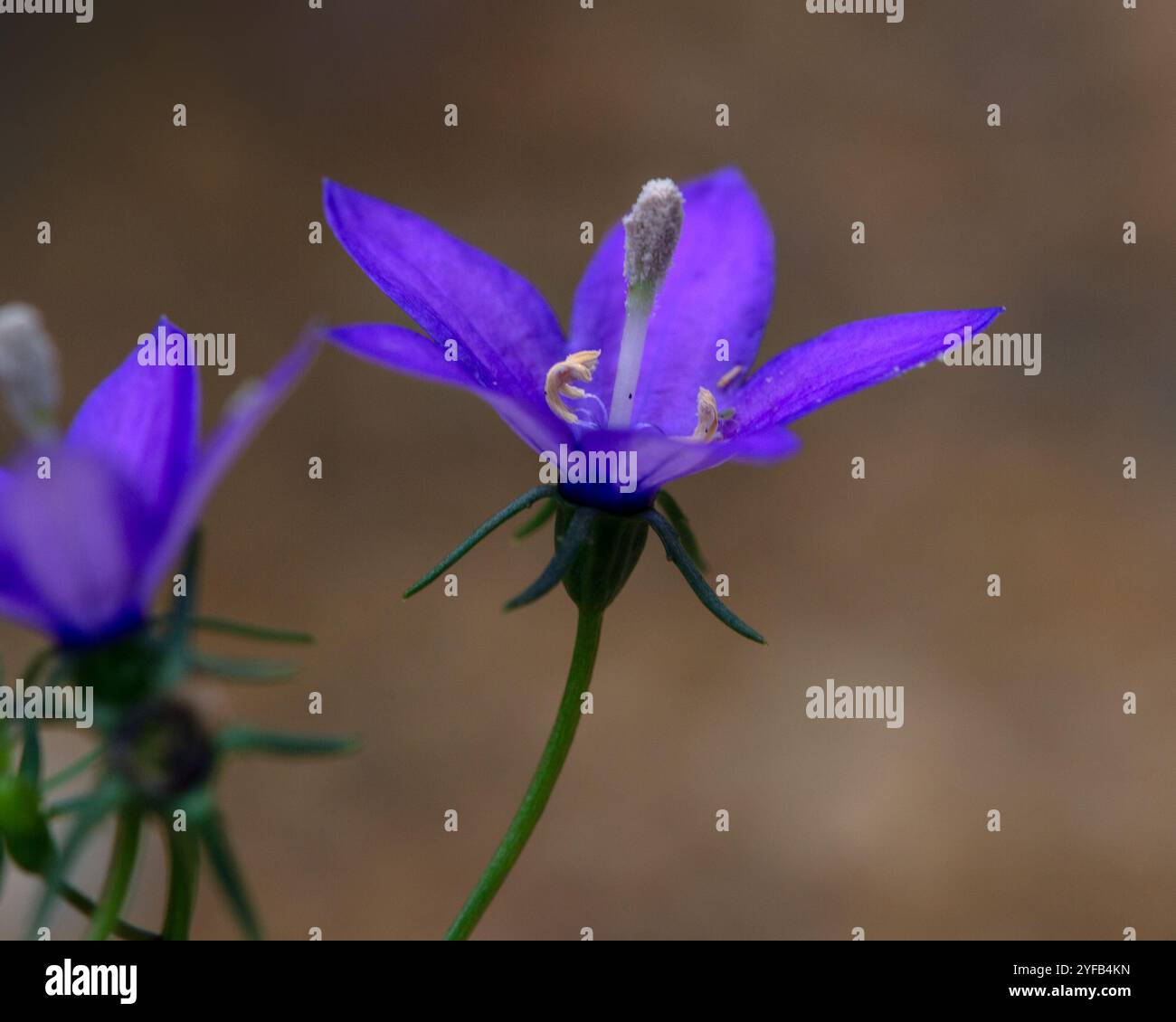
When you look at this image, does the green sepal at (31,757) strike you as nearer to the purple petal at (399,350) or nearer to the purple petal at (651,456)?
the purple petal at (399,350)

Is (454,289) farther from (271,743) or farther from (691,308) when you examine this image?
(271,743)

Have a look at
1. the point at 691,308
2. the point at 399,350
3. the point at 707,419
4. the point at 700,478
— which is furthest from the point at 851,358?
the point at 700,478

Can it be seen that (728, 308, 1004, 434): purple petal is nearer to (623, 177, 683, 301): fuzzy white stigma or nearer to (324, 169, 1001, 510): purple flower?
(324, 169, 1001, 510): purple flower

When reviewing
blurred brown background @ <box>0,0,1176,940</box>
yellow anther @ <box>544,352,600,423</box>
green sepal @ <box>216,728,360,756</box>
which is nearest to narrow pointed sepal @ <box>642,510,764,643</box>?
yellow anther @ <box>544,352,600,423</box>

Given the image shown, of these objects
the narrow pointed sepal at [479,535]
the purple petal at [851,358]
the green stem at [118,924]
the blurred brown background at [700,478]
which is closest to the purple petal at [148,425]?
the narrow pointed sepal at [479,535]

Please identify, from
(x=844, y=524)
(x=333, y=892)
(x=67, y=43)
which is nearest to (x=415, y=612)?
(x=333, y=892)
